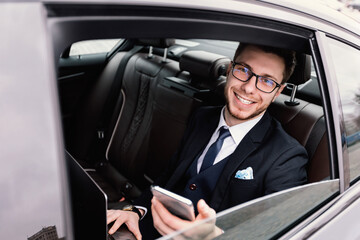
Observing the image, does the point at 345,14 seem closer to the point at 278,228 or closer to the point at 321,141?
the point at 321,141

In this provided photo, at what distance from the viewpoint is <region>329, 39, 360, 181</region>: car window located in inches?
48.4

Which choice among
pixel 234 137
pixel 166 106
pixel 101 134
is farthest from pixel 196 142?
pixel 101 134

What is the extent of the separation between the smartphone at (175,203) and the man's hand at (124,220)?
0.56 m

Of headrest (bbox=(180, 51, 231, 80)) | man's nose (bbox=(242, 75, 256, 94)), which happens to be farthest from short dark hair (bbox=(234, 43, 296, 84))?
headrest (bbox=(180, 51, 231, 80))

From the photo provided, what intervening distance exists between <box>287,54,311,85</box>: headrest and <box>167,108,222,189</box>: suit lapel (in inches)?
17.3

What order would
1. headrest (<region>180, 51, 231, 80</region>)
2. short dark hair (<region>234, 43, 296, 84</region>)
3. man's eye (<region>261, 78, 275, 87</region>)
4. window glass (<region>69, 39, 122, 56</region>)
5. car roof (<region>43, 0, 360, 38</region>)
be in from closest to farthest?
car roof (<region>43, 0, 360, 38</region>)
short dark hair (<region>234, 43, 296, 84</region>)
man's eye (<region>261, 78, 275, 87</region>)
headrest (<region>180, 51, 231, 80</region>)
window glass (<region>69, 39, 122, 56</region>)

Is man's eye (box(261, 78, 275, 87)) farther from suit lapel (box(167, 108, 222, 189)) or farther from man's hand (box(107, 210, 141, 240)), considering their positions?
man's hand (box(107, 210, 141, 240))

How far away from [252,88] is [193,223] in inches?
33.7

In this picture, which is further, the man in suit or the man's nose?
the man's nose

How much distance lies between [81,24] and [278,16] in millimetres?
579

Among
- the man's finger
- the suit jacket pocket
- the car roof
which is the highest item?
the car roof

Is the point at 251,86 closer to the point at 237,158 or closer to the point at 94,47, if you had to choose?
the point at 237,158

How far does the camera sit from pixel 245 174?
1511 mm

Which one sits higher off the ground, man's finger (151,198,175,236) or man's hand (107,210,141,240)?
man's finger (151,198,175,236)
